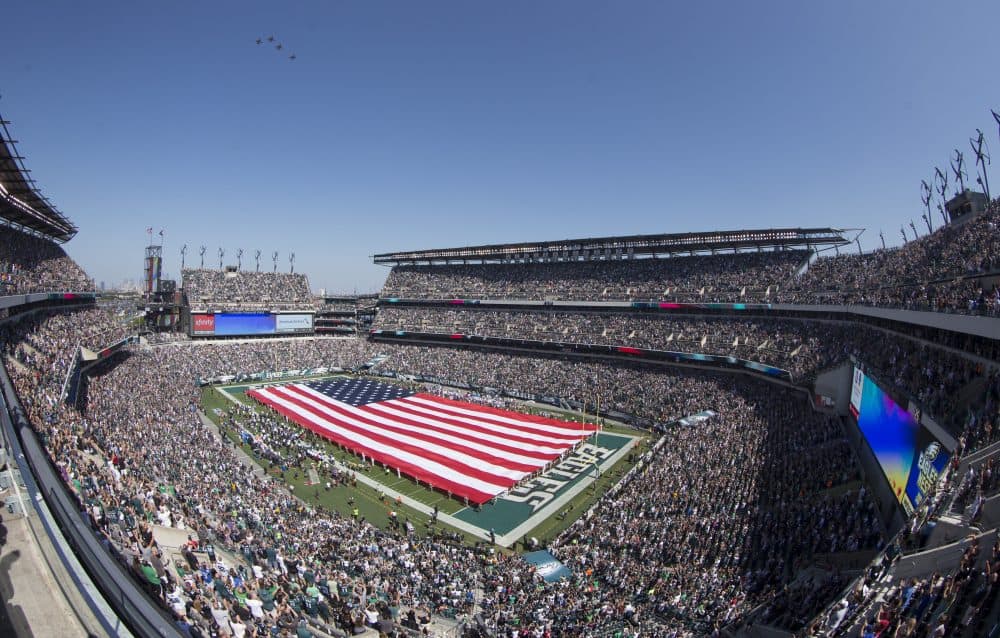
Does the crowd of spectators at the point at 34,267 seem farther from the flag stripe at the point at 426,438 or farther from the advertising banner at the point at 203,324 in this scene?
the flag stripe at the point at 426,438

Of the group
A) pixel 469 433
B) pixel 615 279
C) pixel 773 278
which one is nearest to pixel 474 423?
pixel 469 433

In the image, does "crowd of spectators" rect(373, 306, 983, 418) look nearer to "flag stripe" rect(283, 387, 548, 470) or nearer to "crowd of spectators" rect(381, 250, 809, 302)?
"crowd of spectators" rect(381, 250, 809, 302)

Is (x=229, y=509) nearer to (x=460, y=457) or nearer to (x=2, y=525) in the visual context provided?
(x=2, y=525)

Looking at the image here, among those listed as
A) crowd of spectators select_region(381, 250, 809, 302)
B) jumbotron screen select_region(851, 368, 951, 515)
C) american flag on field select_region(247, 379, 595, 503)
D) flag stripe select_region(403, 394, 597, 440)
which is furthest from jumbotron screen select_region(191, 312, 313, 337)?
jumbotron screen select_region(851, 368, 951, 515)

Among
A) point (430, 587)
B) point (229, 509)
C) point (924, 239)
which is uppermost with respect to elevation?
point (924, 239)

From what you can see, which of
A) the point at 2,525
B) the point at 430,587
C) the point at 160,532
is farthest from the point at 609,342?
the point at 2,525

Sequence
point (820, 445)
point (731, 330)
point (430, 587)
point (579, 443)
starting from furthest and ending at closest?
point (731, 330) < point (579, 443) < point (820, 445) < point (430, 587)
